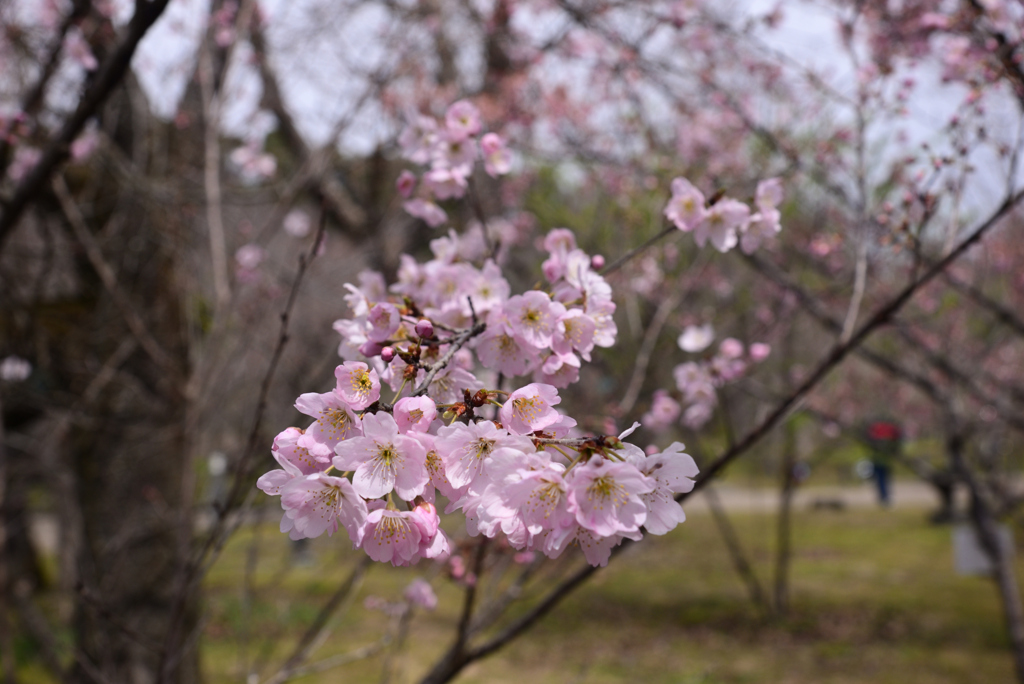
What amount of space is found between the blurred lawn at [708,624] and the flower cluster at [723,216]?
11.5ft

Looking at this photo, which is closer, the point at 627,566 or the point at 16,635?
the point at 16,635

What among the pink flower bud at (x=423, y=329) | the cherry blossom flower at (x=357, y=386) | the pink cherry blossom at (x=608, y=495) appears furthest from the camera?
the pink flower bud at (x=423, y=329)

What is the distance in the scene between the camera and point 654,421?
2.75m

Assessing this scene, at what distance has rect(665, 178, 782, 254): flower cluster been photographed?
59.1 inches

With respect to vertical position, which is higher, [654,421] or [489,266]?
[489,266]

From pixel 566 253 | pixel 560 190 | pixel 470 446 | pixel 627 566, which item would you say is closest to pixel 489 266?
pixel 566 253

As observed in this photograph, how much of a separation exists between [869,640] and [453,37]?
6.61 m

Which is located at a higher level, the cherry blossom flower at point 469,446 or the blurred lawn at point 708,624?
the cherry blossom flower at point 469,446

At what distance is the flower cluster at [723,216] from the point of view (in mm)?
1502

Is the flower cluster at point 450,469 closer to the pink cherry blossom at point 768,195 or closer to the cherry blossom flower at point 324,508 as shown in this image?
the cherry blossom flower at point 324,508

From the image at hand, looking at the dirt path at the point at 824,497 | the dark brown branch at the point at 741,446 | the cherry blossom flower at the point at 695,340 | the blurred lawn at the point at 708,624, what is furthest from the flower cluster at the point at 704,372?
the dirt path at the point at 824,497

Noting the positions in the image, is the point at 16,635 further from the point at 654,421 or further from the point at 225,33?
the point at 654,421

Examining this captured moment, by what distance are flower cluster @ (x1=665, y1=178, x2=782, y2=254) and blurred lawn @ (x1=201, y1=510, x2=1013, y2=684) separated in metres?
3.51

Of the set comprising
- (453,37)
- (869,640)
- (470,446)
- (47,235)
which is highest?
(453,37)
